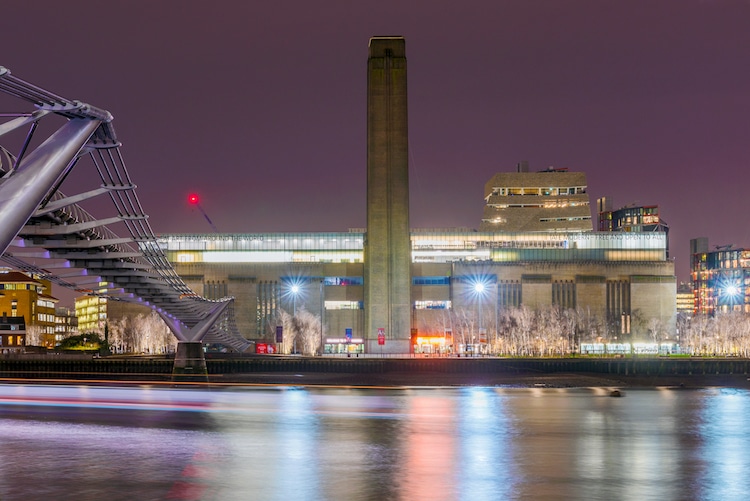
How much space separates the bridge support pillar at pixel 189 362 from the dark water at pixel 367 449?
28080 millimetres

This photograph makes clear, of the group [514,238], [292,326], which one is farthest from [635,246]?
[292,326]

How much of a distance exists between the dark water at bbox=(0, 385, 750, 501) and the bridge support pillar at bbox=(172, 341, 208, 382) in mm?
28080

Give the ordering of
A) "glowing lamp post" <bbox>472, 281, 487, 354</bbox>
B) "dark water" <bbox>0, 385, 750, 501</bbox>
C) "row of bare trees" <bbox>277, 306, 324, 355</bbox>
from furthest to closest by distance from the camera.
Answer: "glowing lamp post" <bbox>472, 281, 487, 354</bbox>
"row of bare trees" <bbox>277, 306, 324, 355</bbox>
"dark water" <bbox>0, 385, 750, 501</bbox>

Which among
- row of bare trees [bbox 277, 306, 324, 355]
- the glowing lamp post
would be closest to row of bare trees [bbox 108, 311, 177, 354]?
row of bare trees [bbox 277, 306, 324, 355]

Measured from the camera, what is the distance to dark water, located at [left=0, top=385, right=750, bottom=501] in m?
24.5

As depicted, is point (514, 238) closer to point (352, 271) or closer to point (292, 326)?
point (352, 271)

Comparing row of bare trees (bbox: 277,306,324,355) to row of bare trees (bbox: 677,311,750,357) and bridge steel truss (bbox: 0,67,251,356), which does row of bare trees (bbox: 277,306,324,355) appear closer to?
row of bare trees (bbox: 677,311,750,357)

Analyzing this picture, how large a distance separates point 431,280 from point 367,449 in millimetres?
141012

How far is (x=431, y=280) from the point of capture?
173 m

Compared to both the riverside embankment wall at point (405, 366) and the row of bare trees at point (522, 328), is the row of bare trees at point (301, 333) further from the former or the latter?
the riverside embankment wall at point (405, 366)

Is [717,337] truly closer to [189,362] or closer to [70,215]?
[189,362]

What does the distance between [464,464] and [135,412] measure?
21331 mm

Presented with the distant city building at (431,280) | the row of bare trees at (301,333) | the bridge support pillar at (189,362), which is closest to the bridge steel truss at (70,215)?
the bridge support pillar at (189,362)

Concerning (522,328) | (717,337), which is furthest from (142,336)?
(717,337)
